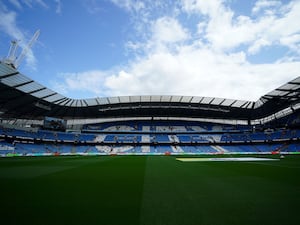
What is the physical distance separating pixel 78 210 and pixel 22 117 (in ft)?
159

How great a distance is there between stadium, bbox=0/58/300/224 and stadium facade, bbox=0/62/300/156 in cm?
26

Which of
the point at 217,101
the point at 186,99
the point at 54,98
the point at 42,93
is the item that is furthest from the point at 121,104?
the point at 217,101

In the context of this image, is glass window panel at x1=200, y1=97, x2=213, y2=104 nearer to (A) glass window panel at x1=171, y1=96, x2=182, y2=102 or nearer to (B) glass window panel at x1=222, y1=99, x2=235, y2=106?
(B) glass window panel at x1=222, y1=99, x2=235, y2=106

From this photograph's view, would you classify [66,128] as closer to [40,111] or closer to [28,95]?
[40,111]

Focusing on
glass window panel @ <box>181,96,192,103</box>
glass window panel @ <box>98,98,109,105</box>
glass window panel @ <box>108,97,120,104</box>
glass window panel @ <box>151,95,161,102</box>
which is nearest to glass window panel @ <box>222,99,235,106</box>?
glass window panel @ <box>181,96,192,103</box>

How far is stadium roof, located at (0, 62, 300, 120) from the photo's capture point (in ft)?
87.6

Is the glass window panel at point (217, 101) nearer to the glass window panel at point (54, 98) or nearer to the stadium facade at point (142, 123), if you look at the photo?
the stadium facade at point (142, 123)

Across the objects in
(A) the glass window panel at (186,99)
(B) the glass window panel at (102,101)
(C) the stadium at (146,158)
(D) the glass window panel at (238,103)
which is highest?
(A) the glass window panel at (186,99)

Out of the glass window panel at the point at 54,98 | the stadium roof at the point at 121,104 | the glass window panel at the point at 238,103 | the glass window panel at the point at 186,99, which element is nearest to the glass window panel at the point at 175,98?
the stadium roof at the point at 121,104

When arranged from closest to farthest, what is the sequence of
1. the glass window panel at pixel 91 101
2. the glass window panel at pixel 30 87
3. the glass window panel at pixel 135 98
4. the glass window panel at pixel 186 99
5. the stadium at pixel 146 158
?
the stadium at pixel 146 158
the glass window panel at pixel 30 87
the glass window panel at pixel 186 99
the glass window panel at pixel 135 98
the glass window panel at pixel 91 101

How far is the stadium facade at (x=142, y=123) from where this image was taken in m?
32.2

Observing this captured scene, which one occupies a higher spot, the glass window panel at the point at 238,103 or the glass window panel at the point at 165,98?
the glass window panel at the point at 165,98

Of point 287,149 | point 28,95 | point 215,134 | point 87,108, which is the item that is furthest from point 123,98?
point 287,149

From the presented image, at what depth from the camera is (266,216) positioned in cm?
268
